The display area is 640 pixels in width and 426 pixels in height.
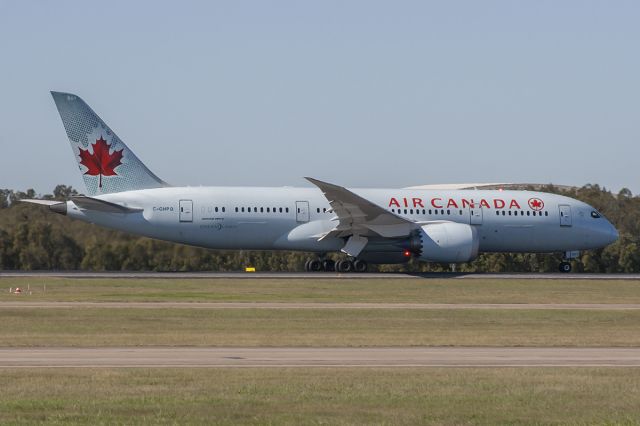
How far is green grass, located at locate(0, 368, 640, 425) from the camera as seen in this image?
1570cm

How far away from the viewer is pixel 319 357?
22.8 meters

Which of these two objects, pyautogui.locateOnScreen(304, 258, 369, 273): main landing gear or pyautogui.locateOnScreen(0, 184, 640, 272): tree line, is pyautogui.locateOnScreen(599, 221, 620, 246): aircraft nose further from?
pyautogui.locateOnScreen(304, 258, 369, 273): main landing gear

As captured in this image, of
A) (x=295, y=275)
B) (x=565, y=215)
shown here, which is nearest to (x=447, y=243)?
(x=295, y=275)

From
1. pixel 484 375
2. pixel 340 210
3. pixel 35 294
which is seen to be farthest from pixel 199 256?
pixel 484 375

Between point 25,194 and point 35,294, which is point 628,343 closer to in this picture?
point 35,294

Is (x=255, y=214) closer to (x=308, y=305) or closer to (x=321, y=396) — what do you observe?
(x=308, y=305)

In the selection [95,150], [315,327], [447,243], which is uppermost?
[95,150]

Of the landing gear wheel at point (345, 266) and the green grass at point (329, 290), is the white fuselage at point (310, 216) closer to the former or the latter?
the landing gear wheel at point (345, 266)

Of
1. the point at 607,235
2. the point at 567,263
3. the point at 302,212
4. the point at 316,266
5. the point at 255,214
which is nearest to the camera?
the point at 255,214

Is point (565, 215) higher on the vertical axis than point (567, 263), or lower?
higher

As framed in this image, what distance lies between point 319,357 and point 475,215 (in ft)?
111

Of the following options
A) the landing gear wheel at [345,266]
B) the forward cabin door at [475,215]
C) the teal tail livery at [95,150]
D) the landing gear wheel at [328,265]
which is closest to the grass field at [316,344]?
the landing gear wheel at [345,266]

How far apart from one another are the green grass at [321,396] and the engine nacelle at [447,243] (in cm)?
3148

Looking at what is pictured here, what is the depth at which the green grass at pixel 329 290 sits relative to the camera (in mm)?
39481
